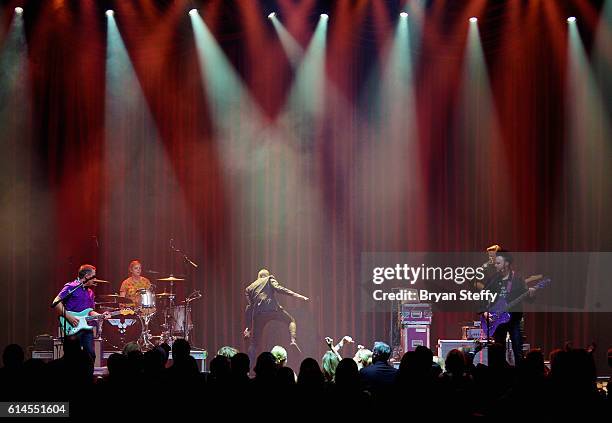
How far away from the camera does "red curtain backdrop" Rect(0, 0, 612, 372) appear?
13.4 metres

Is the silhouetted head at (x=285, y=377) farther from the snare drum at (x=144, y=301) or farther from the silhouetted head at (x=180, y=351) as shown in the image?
the snare drum at (x=144, y=301)

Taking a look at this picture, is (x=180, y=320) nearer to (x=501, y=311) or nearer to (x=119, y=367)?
(x=501, y=311)

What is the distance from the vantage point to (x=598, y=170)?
13.4 metres

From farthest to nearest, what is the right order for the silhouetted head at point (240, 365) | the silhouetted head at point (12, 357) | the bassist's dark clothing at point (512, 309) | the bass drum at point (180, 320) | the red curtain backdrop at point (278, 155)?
the red curtain backdrop at point (278, 155) < the bass drum at point (180, 320) < the bassist's dark clothing at point (512, 309) < the silhouetted head at point (12, 357) < the silhouetted head at point (240, 365)

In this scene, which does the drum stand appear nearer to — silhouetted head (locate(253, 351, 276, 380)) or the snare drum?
the snare drum

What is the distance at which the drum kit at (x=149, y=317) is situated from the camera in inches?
464

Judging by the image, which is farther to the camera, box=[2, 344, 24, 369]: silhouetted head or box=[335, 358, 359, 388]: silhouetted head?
box=[2, 344, 24, 369]: silhouetted head

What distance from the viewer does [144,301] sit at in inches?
463

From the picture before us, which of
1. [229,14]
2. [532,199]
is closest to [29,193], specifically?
[229,14]

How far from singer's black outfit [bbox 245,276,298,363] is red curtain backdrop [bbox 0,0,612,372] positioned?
1080 millimetres

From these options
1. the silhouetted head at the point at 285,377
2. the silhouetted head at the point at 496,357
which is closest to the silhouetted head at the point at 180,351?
the silhouetted head at the point at 285,377

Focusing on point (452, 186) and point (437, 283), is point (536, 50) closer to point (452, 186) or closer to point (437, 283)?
point (452, 186)

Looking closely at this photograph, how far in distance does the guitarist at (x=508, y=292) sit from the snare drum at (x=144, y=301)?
504cm

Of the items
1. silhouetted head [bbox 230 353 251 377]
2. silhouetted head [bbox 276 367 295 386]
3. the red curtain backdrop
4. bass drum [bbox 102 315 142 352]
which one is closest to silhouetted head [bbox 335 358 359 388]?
silhouetted head [bbox 276 367 295 386]
